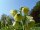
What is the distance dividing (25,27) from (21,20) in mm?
37

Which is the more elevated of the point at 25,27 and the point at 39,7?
the point at 39,7

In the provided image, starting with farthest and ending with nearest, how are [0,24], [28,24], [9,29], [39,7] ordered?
[39,7]
[0,24]
[9,29]
[28,24]

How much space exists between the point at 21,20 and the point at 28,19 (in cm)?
3

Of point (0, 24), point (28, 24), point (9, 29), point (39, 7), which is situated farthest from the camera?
point (39, 7)

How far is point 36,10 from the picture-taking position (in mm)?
1283

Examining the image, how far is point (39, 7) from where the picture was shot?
1.25 m

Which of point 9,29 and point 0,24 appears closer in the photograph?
point 9,29

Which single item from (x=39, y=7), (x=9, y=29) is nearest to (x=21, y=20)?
(x=9, y=29)

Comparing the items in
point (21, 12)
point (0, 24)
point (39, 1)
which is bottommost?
point (0, 24)

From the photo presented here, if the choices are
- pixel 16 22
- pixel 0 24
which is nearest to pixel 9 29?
pixel 16 22

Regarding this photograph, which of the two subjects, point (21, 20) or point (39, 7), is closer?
point (21, 20)

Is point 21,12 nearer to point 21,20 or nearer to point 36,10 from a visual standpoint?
point 21,20

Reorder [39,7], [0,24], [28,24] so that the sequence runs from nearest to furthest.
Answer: [28,24] < [0,24] < [39,7]

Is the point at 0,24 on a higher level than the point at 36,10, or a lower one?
lower
